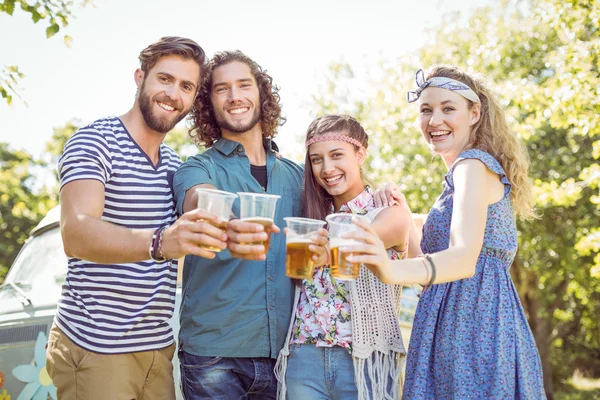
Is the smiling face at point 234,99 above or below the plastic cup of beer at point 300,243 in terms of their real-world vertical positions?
above

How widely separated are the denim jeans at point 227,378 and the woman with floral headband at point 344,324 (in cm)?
11

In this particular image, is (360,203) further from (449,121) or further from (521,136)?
(521,136)

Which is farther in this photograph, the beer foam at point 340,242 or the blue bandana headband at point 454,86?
the blue bandana headband at point 454,86

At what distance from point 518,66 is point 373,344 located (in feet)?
41.8

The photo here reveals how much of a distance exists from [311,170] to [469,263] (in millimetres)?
1249

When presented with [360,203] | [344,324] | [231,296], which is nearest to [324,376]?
[344,324]

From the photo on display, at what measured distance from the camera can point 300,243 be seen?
8.37 ft

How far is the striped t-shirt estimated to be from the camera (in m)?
3.10

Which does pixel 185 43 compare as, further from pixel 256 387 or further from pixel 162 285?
pixel 256 387

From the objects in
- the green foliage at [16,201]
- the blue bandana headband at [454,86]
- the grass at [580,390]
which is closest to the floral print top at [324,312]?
the blue bandana headband at [454,86]

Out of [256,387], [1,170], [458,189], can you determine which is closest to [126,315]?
[256,387]

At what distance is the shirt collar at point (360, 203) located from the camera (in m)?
3.34

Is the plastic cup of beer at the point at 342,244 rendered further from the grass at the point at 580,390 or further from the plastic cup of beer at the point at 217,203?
the grass at the point at 580,390

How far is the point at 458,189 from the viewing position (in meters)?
2.79
